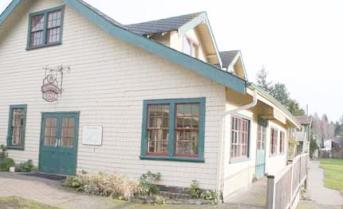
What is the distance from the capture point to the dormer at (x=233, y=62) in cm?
1887

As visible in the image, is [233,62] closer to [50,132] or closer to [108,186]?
[50,132]

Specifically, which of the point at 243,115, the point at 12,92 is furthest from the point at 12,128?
the point at 243,115

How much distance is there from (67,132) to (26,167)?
89.4 inches

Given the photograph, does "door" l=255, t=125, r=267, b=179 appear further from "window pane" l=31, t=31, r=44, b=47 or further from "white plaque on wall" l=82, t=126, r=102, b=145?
"window pane" l=31, t=31, r=44, b=47

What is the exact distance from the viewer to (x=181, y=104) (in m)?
12.0

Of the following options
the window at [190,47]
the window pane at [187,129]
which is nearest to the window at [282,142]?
the window at [190,47]

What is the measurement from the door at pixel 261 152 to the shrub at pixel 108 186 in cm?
661

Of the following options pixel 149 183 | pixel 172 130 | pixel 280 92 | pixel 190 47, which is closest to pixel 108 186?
pixel 149 183


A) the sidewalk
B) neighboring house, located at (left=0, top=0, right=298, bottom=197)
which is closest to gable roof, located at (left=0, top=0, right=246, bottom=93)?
neighboring house, located at (left=0, top=0, right=298, bottom=197)

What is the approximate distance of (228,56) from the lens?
19578 mm

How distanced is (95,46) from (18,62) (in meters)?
4.35

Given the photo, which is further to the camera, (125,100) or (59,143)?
(59,143)

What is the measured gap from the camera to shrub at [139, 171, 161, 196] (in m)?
11.7

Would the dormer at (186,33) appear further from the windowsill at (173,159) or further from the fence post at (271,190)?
the fence post at (271,190)
